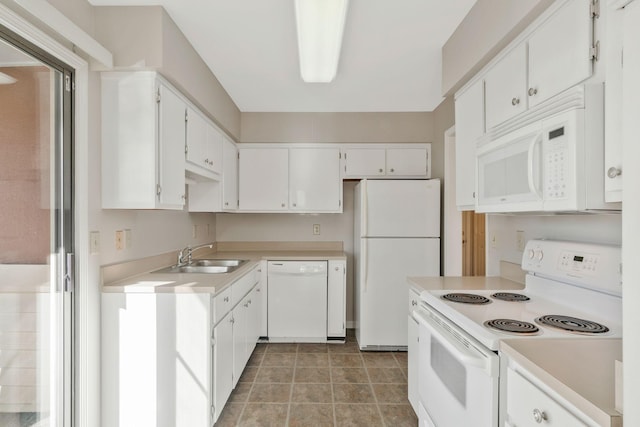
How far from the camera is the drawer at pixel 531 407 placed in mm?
834

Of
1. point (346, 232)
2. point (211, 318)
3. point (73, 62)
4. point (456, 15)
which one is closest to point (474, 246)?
point (346, 232)

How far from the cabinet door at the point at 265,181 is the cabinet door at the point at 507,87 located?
219 centimetres

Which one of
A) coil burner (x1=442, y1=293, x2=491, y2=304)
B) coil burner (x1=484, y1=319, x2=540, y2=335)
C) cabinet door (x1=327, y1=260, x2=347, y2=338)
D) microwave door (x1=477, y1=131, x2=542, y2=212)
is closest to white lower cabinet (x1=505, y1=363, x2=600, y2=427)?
coil burner (x1=484, y1=319, x2=540, y2=335)

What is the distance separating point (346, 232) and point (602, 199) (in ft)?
9.45

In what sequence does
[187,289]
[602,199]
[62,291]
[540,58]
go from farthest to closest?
[187,289] < [62,291] < [540,58] < [602,199]

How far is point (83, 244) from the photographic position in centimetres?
170

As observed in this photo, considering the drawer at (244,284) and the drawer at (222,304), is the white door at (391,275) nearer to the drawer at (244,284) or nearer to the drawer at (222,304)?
the drawer at (244,284)

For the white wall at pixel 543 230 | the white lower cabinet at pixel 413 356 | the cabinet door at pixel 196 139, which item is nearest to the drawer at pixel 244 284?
the cabinet door at pixel 196 139

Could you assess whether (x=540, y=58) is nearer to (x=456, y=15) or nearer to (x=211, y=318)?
(x=456, y=15)

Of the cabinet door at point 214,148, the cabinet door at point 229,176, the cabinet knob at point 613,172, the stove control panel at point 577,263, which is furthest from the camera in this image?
the cabinet door at point 229,176

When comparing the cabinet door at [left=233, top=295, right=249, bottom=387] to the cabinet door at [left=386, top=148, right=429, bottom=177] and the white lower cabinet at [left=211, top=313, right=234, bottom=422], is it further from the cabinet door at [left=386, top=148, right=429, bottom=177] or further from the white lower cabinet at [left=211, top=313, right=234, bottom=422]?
the cabinet door at [left=386, top=148, right=429, bottom=177]

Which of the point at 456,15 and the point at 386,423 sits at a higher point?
the point at 456,15

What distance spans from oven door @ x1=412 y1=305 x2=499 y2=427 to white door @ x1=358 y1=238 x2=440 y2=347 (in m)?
1.38

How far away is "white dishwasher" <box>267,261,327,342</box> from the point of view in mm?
3346
